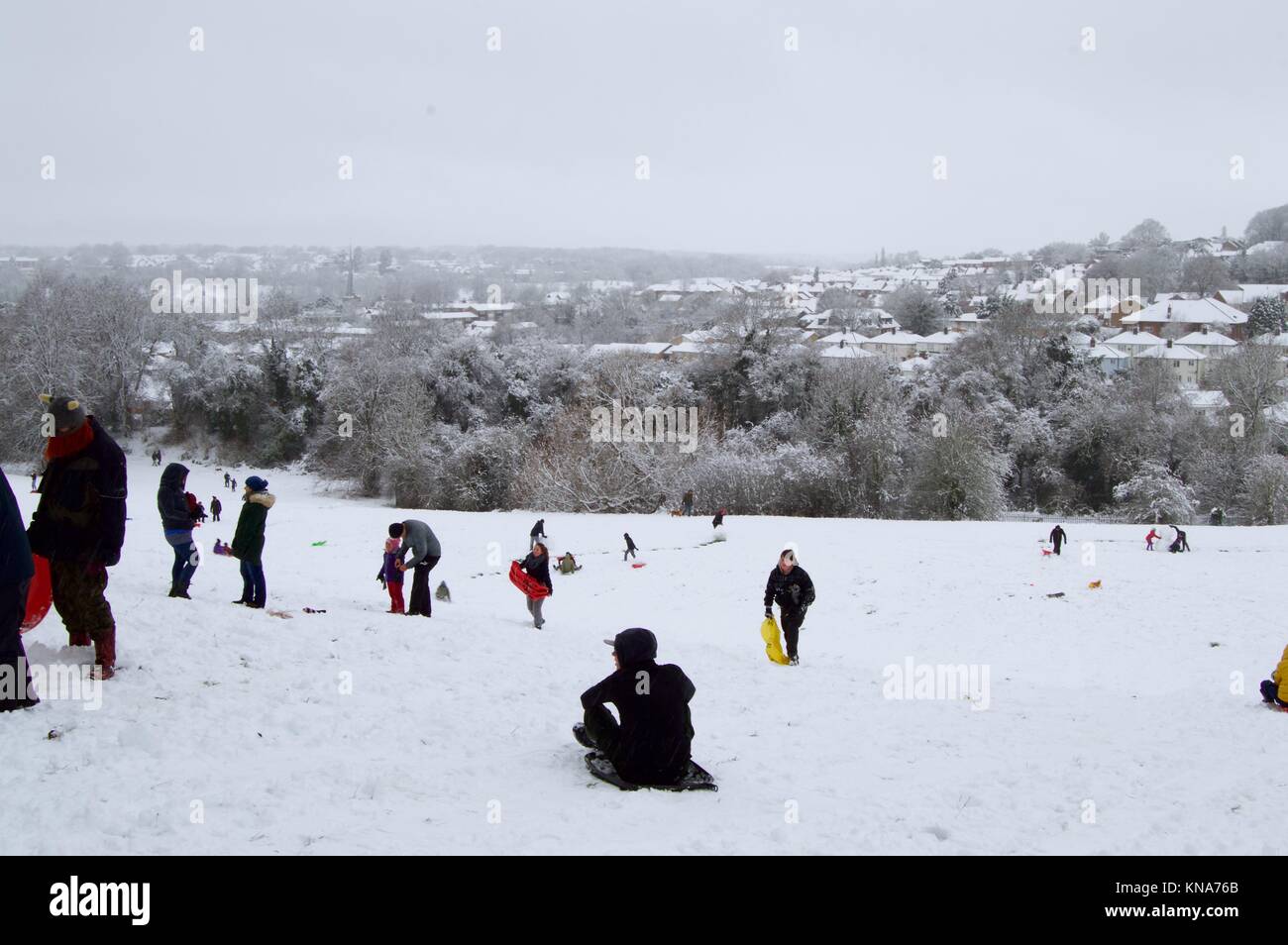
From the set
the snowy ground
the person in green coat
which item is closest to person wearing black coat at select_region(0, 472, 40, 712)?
the snowy ground

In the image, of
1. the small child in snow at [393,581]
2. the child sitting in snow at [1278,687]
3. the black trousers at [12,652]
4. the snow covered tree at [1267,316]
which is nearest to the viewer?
the black trousers at [12,652]

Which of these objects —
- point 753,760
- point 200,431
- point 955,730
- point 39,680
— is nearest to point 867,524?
point 955,730

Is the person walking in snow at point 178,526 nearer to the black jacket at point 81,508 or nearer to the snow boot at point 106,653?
the snow boot at point 106,653

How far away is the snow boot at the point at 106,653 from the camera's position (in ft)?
26.3

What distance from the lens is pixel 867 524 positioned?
1171 inches

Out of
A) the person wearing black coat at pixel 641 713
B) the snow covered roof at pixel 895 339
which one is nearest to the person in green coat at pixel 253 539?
the person wearing black coat at pixel 641 713

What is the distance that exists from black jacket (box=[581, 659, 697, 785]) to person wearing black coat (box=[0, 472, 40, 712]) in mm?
4101

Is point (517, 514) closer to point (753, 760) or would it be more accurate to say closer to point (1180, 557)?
point (1180, 557)

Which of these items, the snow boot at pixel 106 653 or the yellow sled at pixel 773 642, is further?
the yellow sled at pixel 773 642

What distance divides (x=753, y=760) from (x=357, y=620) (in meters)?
5.72

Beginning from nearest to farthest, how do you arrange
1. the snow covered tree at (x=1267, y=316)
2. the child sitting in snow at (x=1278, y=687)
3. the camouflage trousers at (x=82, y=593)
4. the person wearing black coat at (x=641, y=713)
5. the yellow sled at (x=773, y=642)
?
the person wearing black coat at (x=641, y=713) < the camouflage trousers at (x=82, y=593) < the child sitting in snow at (x=1278, y=687) < the yellow sled at (x=773, y=642) < the snow covered tree at (x=1267, y=316)

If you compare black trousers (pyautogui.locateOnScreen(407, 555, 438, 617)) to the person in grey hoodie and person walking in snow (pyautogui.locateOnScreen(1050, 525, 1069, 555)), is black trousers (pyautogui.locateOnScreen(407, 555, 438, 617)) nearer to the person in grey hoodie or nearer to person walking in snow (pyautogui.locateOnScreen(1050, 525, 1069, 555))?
the person in grey hoodie

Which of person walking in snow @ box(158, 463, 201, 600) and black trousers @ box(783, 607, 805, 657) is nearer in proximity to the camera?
person walking in snow @ box(158, 463, 201, 600)

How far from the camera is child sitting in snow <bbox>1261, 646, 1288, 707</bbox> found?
10.7m
